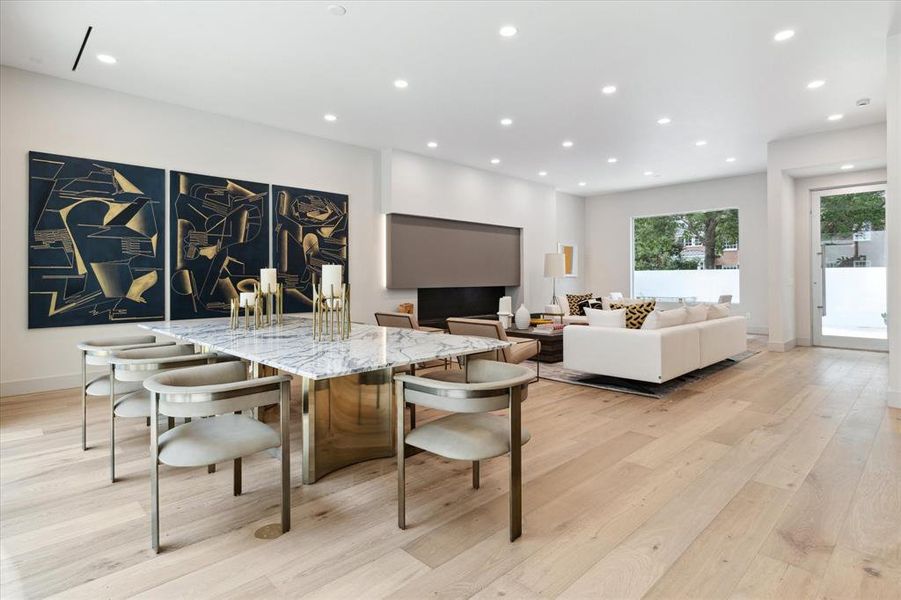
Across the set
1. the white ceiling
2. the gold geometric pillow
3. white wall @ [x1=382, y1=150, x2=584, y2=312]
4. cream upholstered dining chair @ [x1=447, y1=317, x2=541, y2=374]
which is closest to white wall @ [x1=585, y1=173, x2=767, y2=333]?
white wall @ [x1=382, y1=150, x2=584, y2=312]

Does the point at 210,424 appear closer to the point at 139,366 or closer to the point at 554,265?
the point at 139,366

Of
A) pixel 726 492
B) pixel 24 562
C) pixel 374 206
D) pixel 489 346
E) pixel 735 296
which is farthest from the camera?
pixel 735 296

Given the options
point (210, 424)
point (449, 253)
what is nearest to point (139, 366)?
point (210, 424)

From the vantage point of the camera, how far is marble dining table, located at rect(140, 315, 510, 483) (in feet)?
7.72

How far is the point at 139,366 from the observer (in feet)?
7.89

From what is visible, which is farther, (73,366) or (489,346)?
(73,366)

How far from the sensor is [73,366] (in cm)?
475

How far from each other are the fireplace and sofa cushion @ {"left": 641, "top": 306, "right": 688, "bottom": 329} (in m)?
3.93

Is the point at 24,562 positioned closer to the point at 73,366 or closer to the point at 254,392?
the point at 254,392

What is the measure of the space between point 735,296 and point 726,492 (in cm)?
805

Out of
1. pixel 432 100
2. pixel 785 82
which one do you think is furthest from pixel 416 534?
pixel 785 82

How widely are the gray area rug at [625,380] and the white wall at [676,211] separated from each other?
12.8ft

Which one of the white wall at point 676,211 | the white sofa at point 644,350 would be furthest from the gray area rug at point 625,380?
the white wall at point 676,211

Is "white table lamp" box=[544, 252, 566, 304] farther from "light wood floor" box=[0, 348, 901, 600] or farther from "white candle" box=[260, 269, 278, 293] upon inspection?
"white candle" box=[260, 269, 278, 293]
